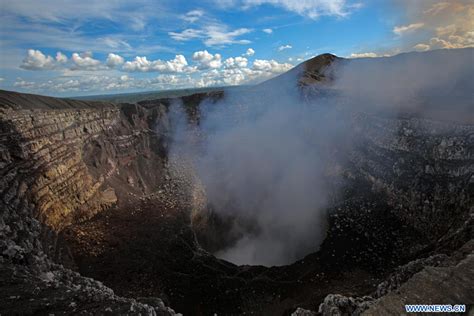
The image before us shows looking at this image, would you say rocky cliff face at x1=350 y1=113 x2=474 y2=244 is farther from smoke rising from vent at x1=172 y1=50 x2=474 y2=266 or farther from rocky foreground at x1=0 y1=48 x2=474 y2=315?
smoke rising from vent at x1=172 y1=50 x2=474 y2=266

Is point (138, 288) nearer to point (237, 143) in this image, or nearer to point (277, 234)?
point (277, 234)

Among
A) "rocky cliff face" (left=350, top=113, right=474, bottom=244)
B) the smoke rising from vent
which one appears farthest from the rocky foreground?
the smoke rising from vent

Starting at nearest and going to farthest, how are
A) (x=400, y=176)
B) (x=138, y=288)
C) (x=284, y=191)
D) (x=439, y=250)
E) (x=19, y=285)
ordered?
(x=19, y=285)
(x=439, y=250)
(x=138, y=288)
(x=400, y=176)
(x=284, y=191)

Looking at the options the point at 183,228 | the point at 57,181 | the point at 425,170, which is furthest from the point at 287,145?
the point at 57,181

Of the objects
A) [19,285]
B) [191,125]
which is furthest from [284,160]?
[19,285]

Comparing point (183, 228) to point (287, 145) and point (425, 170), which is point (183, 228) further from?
point (425, 170)

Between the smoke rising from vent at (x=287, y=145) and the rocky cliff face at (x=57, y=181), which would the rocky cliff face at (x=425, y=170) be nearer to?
the smoke rising from vent at (x=287, y=145)
